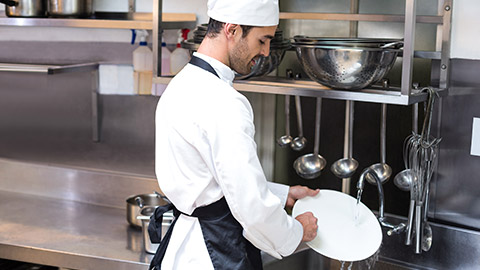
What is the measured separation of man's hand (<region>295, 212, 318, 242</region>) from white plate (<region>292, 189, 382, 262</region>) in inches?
2.0

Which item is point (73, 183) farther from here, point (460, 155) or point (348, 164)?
point (460, 155)

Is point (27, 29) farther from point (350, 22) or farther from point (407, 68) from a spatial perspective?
point (407, 68)

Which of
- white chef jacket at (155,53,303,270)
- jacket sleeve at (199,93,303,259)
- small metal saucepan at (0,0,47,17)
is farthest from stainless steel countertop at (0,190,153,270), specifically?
small metal saucepan at (0,0,47,17)

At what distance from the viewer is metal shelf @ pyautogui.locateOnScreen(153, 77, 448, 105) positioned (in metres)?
1.70

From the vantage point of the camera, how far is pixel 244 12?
149 cm

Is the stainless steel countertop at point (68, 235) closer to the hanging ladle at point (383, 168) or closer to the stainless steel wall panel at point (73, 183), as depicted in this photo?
the stainless steel wall panel at point (73, 183)

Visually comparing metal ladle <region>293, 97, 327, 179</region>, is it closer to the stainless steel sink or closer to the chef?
the stainless steel sink

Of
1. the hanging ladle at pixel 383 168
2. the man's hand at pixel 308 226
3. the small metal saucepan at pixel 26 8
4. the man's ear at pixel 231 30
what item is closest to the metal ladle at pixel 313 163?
the hanging ladle at pixel 383 168

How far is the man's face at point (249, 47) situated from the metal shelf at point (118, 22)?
70cm

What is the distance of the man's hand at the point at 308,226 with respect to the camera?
1.68 metres

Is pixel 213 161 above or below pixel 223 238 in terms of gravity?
above

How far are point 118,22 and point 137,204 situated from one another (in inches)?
23.8

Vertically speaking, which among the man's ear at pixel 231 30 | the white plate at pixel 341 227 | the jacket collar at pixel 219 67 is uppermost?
the man's ear at pixel 231 30

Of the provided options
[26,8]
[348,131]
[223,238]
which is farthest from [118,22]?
[223,238]
